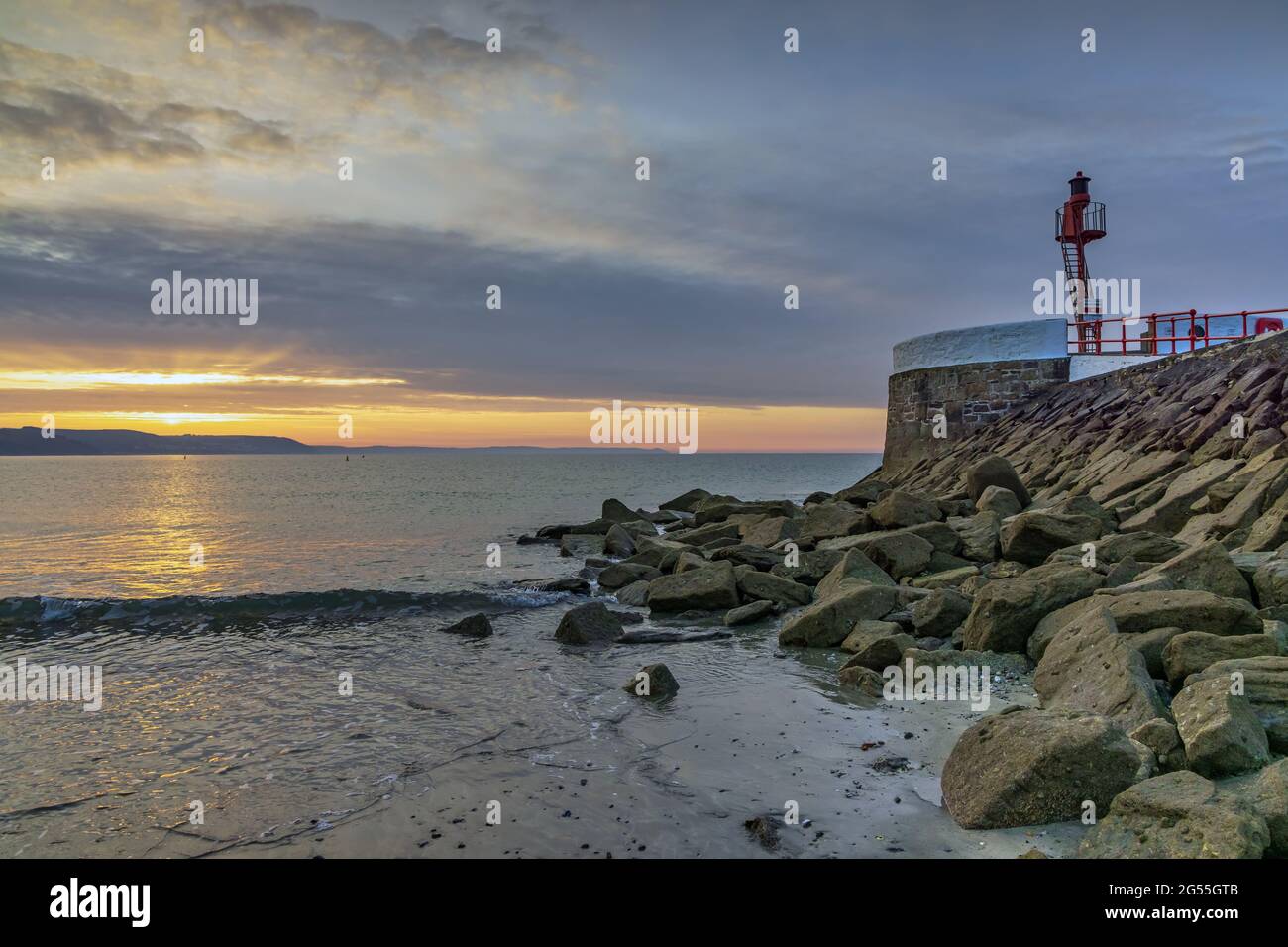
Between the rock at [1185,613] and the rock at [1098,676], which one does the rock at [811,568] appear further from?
the rock at [1185,613]

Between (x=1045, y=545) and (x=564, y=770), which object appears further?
(x=1045, y=545)

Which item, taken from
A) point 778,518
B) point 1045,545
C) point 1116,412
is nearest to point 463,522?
point 778,518

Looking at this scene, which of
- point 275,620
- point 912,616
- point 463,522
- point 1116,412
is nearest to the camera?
point 912,616

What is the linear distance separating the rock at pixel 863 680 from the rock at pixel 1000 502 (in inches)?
283

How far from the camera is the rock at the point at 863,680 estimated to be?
27.1 feet

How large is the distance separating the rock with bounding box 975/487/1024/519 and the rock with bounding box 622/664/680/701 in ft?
27.1

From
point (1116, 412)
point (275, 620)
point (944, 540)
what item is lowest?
point (275, 620)

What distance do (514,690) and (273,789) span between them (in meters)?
3.10

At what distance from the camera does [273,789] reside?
21.4 ft

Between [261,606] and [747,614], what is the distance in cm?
934

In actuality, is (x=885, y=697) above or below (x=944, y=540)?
below
